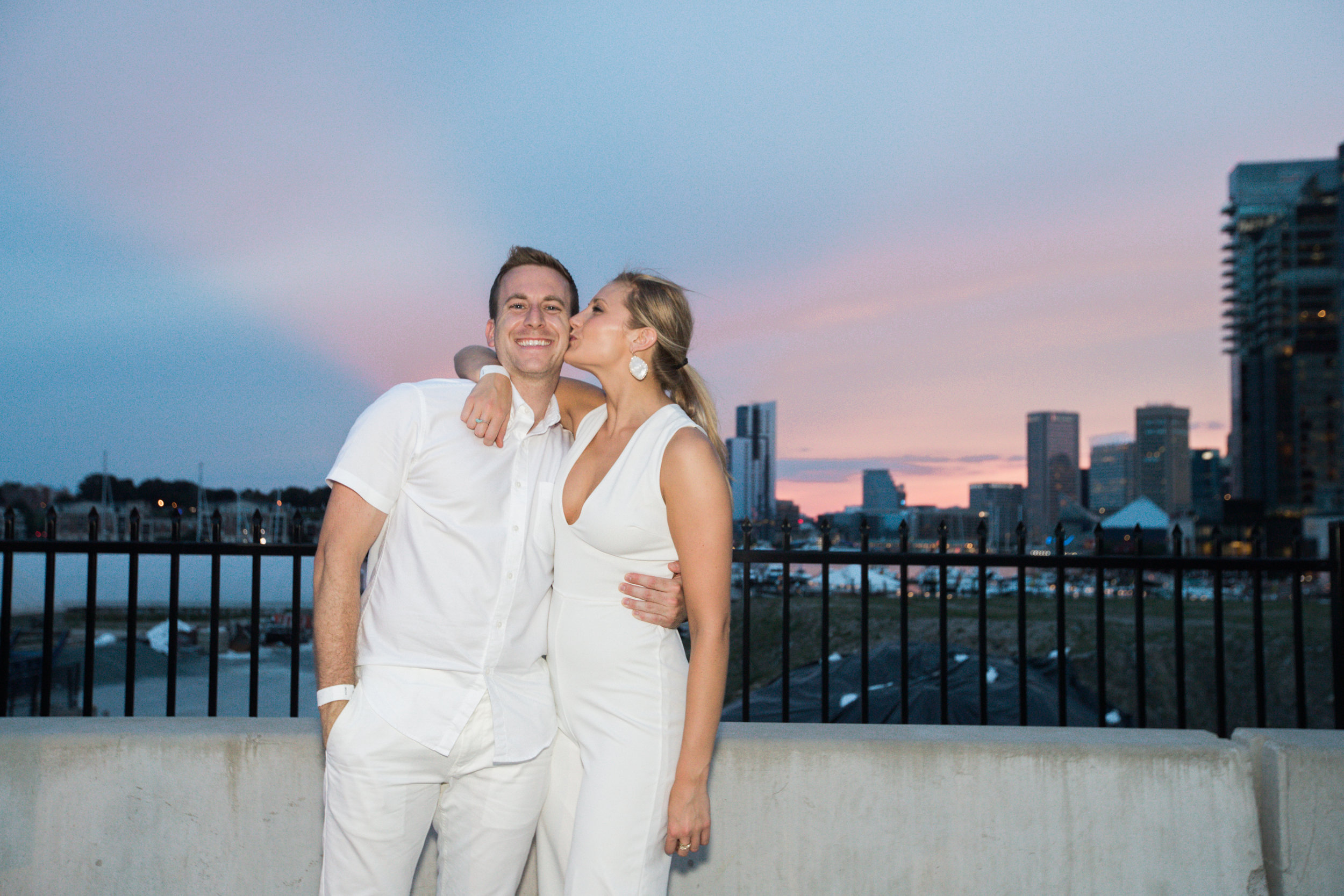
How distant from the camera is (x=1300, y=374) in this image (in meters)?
125

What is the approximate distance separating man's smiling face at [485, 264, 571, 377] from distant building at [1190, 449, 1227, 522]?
17000 cm

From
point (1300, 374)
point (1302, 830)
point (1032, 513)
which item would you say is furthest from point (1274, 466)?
point (1302, 830)

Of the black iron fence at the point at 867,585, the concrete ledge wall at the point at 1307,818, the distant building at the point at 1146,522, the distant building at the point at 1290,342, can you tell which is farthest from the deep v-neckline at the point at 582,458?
the distant building at the point at 1290,342

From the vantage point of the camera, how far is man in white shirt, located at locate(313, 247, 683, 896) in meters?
2.09

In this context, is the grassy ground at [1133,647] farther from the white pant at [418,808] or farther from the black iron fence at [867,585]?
the white pant at [418,808]

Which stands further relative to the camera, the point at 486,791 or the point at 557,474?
the point at 557,474

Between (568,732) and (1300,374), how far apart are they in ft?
513

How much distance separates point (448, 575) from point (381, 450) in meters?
0.38

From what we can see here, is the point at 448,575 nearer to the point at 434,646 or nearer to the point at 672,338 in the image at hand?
the point at 434,646

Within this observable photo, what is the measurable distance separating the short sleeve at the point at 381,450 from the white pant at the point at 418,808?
0.53 m

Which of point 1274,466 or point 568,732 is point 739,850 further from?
point 1274,466

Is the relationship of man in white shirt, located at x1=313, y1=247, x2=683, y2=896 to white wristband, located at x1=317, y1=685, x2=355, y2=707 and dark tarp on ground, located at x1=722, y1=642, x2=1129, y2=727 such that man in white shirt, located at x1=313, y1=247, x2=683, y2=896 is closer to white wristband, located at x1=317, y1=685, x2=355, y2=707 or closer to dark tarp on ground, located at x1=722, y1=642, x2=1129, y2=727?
white wristband, located at x1=317, y1=685, x2=355, y2=707

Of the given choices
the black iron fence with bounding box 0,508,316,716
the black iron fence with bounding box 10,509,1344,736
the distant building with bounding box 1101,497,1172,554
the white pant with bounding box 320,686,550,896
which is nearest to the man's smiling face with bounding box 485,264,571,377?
the white pant with bounding box 320,686,550,896

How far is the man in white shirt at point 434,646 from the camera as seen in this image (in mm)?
2090
